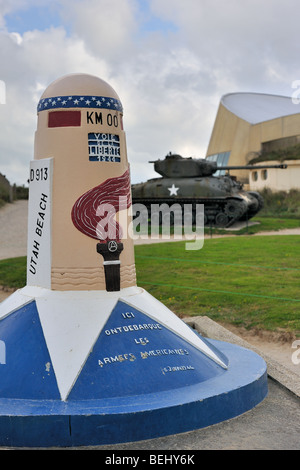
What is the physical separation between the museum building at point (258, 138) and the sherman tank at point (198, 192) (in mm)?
14747

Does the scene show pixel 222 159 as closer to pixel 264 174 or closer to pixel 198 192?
pixel 264 174

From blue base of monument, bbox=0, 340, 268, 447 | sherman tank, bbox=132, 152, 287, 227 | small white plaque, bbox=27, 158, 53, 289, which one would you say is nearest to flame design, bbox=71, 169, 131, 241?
small white plaque, bbox=27, 158, 53, 289

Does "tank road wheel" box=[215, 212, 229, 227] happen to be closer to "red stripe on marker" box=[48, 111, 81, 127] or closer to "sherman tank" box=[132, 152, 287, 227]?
"sherman tank" box=[132, 152, 287, 227]

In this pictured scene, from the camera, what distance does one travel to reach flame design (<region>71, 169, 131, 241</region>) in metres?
4.93

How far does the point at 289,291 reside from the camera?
10.9m

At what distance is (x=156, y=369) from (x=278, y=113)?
181ft

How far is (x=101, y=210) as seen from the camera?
497cm

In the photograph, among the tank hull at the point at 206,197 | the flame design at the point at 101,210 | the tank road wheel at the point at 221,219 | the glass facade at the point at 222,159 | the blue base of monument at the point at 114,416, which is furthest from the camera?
the glass facade at the point at 222,159

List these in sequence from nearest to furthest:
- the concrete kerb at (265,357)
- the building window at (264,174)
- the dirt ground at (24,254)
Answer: the concrete kerb at (265,357)
the dirt ground at (24,254)
the building window at (264,174)

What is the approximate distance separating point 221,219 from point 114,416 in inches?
868

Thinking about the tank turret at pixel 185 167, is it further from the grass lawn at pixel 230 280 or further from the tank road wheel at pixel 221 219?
the grass lawn at pixel 230 280

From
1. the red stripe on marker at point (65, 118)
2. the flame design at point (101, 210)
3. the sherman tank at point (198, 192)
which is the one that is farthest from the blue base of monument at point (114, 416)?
the sherman tank at point (198, 192)

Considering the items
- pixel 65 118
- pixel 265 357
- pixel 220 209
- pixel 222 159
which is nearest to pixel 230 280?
pixel 265 357

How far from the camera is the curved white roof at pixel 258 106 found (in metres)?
54.7
